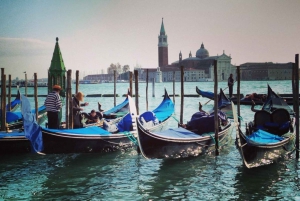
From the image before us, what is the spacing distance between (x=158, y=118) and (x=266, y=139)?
2.87 m

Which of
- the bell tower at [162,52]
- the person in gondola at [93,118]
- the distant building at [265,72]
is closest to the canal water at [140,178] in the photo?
the person in gondola at [93,118]

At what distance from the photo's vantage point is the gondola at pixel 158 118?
6.10m

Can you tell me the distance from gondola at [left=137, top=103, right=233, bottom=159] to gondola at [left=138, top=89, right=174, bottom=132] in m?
0.24

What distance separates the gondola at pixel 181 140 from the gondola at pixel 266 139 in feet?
1.70

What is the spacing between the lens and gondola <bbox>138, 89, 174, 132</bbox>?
610cm

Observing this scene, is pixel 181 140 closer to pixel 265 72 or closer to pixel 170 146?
pixel 170 146

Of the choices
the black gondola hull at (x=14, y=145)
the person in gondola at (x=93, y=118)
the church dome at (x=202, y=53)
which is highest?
the church dome at (x=202, y=53)

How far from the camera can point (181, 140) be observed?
4.99 metres

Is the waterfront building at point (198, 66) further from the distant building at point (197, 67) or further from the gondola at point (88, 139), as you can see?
the gondola at point (88, 139)

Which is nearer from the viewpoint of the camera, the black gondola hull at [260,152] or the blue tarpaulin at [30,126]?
the black gondola hull at [260,152]

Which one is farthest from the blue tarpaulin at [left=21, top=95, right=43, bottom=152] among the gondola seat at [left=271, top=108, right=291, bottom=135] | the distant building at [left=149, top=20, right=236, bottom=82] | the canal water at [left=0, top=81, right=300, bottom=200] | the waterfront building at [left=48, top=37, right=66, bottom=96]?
the distant building at [left=149, top=20, right=236, bottom=82]

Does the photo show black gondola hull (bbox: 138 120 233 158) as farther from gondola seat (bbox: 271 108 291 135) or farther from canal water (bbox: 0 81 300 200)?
gondola seat (bbox: 271 108 291 135)

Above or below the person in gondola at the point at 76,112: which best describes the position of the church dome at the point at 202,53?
above

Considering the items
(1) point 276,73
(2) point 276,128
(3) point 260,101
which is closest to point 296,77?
(2) point 276,128
